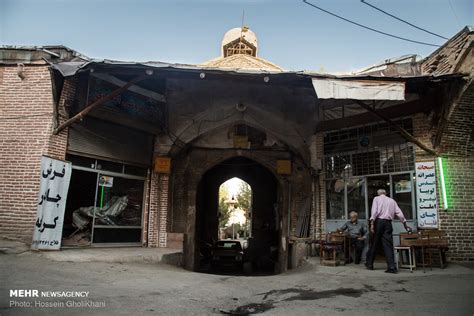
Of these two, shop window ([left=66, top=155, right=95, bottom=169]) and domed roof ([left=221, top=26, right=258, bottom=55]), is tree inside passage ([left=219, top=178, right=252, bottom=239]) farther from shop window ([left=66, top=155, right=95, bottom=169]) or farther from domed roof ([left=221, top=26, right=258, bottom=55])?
shop window ([left=66, top=155, right=95, bottom=169])

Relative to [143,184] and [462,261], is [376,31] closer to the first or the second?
[462,261]

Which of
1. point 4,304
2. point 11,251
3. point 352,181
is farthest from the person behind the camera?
point 352,181

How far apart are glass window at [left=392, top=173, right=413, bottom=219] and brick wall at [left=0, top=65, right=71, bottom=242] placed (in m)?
7.80

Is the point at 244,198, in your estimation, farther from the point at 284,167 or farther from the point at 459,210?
the point at 459,210

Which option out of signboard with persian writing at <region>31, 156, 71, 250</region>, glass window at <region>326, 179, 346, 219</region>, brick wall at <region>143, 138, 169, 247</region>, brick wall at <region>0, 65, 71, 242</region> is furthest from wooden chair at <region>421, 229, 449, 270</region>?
brick wall at <region>0, 65, 71, 242</region>

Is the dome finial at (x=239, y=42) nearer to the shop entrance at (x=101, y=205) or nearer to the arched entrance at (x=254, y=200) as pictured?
the arched entrance at (x=254, y=200)

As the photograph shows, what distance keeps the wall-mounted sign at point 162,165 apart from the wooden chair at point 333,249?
15.9ft

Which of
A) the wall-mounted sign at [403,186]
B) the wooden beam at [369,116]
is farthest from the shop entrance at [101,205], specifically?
the wall-mounted sign at [403,186]

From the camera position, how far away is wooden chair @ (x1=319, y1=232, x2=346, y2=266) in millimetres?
8094

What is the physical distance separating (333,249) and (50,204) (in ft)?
20.5

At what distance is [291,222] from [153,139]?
192 inches

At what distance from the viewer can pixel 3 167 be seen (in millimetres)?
7840

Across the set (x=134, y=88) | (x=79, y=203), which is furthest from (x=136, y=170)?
(x=134, y=88)

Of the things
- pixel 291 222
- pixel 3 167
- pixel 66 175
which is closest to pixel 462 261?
pixel 291 222
